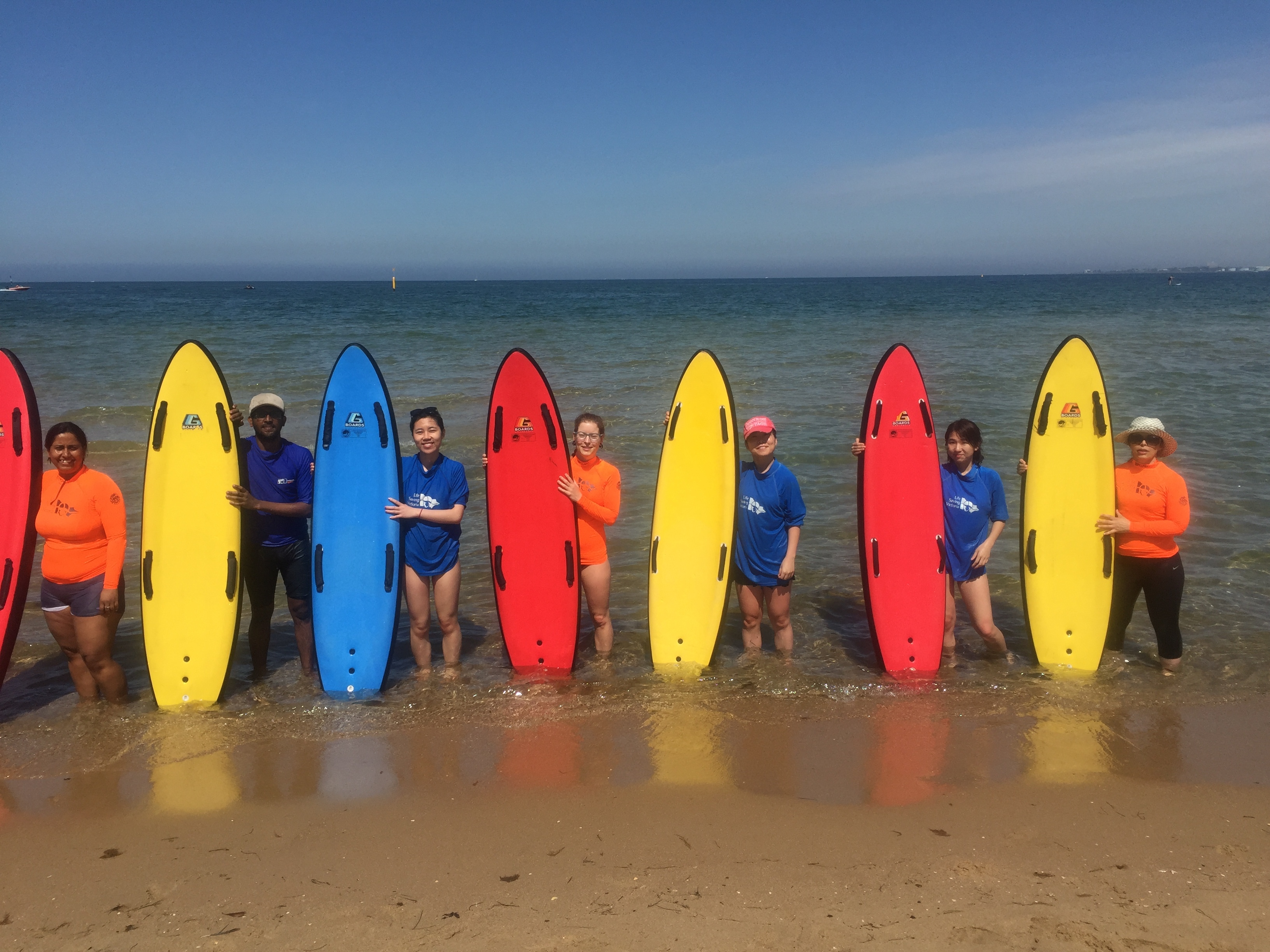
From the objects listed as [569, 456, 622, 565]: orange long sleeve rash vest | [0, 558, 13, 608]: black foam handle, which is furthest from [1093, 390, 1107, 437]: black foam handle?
[0, 558, 13, 608]: black foam handle

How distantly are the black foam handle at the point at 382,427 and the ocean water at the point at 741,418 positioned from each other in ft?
4.75

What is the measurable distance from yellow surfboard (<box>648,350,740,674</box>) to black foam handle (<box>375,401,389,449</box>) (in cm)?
178

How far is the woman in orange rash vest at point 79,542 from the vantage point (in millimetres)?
4621

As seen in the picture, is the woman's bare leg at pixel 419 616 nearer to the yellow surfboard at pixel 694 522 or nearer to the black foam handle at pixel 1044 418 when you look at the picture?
the yellow surfboard at pixel 694 522

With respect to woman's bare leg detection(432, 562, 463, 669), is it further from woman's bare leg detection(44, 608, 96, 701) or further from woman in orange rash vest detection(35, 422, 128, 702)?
woman's bare leg detection(44, 608, 96, 701)

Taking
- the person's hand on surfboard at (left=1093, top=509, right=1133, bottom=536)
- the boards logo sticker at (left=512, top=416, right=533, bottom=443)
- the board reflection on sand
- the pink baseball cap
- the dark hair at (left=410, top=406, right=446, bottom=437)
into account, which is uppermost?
the dark hair at (left=410, top=406, right=446, bottom=437)

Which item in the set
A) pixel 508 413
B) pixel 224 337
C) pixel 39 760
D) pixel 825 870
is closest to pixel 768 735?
pixel 825 870

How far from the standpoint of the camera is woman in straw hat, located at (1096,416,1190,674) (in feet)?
16.9

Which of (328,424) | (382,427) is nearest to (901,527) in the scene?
(382,427)

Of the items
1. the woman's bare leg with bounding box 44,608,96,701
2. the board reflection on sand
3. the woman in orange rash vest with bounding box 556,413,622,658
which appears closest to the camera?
the board reflection on sand

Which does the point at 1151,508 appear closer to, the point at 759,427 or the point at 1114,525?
the point at 1114,525

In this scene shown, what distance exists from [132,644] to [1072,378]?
6.67 metres

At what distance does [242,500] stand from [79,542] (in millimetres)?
834

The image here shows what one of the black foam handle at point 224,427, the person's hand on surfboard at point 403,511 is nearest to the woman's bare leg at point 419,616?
the person's hand on surfboard at point 403,511
